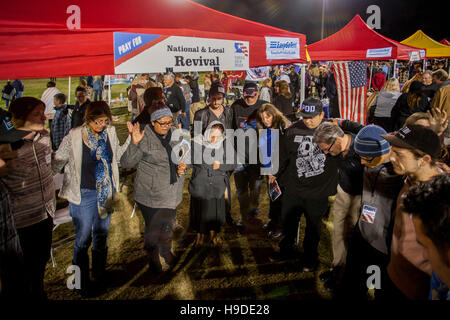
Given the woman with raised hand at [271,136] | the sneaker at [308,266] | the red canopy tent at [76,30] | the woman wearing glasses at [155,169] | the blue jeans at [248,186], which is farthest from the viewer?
the blue jeans at [248,186]

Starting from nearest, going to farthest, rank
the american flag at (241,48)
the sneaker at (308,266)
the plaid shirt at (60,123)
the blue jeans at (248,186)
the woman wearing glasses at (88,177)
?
the woman wearing glasses at (88,177), the sneaker at (308,266), the american flag at (241,48), the blue jeans at (248,186), the plaid shirt at (60,123)

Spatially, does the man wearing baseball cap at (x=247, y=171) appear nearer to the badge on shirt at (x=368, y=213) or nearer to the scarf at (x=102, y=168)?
the scarf at (x=102, y=168)

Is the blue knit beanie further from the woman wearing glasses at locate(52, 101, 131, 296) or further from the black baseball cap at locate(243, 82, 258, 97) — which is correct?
the black baseball cap at locate(243, 82, 258, 97)

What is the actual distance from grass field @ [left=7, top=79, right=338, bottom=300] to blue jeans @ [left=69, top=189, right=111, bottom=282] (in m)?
0.52

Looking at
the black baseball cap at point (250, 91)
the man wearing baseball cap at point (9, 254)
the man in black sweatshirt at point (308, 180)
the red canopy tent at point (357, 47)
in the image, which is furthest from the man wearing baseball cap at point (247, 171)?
the red canopy tent at point (357, 47)

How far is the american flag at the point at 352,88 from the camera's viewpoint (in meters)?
5.57

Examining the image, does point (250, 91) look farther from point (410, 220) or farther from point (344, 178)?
point (410, 220)

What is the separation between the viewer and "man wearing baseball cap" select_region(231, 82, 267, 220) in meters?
4.84

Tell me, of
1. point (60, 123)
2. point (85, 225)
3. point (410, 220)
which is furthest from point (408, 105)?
point (60, 123)

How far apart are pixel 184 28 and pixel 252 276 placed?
2994mm

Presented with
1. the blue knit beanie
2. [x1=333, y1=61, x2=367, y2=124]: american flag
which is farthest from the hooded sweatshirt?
[x1=333, y1=61, x2=367, y2=124]: american flag

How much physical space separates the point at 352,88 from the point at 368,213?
3.99 metres

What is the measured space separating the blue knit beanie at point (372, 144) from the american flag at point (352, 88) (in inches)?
141
